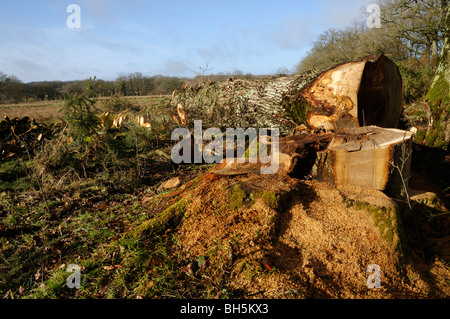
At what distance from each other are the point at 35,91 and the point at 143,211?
2876cm

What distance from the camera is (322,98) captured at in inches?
143

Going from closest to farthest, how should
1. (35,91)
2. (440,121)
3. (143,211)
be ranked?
(143,211) → (440,121) → (35,91)

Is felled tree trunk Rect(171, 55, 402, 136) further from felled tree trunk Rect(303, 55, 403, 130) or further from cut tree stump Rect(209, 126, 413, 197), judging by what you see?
cut tree stump Rect(209, 126, 413, 197)

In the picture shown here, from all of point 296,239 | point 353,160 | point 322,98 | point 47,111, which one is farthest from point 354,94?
point 47,111

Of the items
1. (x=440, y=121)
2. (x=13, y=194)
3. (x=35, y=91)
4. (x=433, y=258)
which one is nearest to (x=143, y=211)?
(x=13, y=194)

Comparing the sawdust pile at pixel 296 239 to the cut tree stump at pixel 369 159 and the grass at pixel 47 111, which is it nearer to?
the cut tree stump at pixel 369 159

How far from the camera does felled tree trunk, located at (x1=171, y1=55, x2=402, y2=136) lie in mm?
3377

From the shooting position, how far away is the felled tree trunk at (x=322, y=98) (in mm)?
3377

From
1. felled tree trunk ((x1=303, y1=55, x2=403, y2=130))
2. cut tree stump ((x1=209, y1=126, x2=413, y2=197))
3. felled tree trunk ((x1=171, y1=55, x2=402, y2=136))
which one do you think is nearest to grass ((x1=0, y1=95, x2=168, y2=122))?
felled tree trunk ((x1=171, y1=55, x2=402, y2=136))

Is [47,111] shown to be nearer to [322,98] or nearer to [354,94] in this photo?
[322,98]

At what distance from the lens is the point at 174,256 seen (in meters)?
2.22

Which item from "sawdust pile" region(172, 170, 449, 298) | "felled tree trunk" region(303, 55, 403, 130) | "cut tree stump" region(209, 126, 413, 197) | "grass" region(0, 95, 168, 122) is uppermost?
"grass" region(0, 95, 168, 122)
